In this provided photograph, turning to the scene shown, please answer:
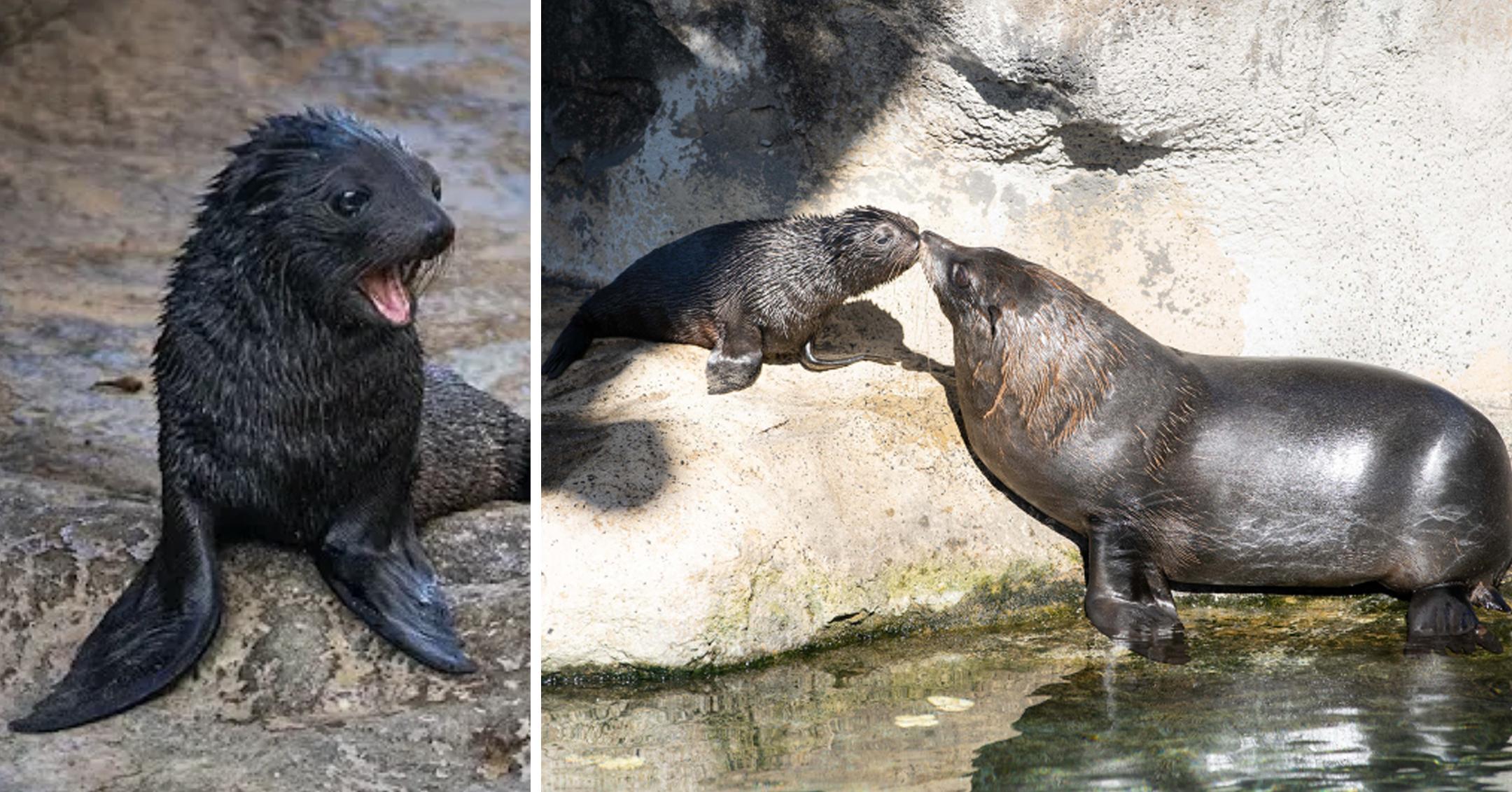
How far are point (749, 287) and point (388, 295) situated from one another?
7.23 ft

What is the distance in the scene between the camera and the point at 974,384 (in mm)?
4820

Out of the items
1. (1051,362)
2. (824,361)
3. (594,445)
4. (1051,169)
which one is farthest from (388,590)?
(1051,169)

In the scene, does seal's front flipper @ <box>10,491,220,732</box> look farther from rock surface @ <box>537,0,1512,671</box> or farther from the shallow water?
rock surface @ <box>537,0,1512,671</box>

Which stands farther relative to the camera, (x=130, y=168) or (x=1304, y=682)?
(x=1304, y=682)

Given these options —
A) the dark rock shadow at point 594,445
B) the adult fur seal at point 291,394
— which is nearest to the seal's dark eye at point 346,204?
the adult fur seal at point 291,394

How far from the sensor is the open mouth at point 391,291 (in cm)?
335

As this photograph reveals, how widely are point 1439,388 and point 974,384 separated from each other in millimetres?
1427

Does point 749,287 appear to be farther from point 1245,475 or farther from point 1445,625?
point 1445,625

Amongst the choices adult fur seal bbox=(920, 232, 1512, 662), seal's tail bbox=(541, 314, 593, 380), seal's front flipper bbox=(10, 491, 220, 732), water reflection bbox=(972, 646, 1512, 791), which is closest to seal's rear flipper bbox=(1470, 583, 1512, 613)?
adult fur seal bbox=(920, 232, 1512, 662)

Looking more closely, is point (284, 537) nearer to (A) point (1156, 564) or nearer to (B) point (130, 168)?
(B) point (130, 168)

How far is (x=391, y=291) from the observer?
3.39 m

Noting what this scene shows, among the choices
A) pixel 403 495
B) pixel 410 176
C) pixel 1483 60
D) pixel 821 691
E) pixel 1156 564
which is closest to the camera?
pixel 410 176

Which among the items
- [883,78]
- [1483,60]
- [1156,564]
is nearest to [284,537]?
[1156,564]

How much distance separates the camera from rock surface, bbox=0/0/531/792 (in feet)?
11.2
